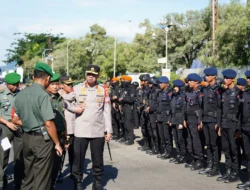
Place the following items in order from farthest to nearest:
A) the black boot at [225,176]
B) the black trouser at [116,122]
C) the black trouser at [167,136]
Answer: the black trouser at [116,122] → the black trouser at [167,136] → the black boot at [225,176]

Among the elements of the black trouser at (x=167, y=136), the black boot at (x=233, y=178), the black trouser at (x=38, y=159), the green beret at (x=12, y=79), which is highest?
the green beret at (x=12, y=79)

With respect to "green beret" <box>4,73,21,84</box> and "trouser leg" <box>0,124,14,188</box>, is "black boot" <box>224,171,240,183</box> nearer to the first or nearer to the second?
"trouser leg" <box>0,124,14,188</box>

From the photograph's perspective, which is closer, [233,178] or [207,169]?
[233,178]

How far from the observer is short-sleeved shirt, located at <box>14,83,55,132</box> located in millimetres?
5395

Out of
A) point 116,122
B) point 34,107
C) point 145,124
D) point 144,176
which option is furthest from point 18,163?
point 116,122

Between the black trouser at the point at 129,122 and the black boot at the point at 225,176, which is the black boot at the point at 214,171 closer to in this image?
the black boot at the point at 225,176

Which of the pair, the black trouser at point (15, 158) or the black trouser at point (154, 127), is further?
the black trouser at point (154, 127)

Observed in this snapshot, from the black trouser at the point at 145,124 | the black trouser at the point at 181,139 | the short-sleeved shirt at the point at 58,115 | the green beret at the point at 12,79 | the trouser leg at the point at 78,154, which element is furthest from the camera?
the black trouser at the point at 145,124

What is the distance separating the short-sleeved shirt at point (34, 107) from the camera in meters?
5.39

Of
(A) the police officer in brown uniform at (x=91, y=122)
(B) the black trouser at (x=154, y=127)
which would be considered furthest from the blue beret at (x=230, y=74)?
(B) the black trouser at (x=154, y=127)

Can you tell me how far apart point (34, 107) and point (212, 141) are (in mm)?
4573

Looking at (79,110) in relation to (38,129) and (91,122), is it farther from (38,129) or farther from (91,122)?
(38,129)

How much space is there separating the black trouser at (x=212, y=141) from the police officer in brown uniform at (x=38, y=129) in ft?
13.7

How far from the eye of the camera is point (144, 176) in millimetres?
8828
